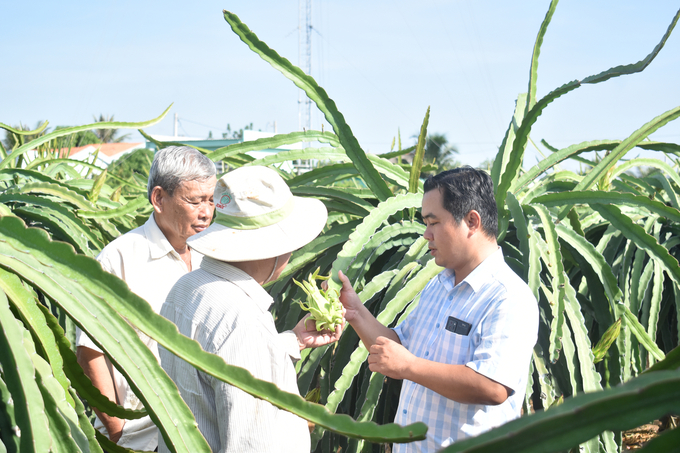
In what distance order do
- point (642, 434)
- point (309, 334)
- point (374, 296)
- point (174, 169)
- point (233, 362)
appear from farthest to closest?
1. point (642, 434)
2. point (374, 296)
3. point (174, 169)
4. point (309, 334)
5. point (233, 362)

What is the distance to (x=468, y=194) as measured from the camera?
1646 millimetres

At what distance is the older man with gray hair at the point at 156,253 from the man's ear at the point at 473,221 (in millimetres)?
1020

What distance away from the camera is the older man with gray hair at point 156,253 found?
5.97ft

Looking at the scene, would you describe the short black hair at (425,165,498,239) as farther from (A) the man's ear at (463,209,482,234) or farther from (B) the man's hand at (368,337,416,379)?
(B) the man's hand at (368,337,416,379)

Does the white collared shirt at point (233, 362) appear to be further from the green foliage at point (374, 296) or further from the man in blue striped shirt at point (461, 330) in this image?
the man in blue striped shirt at point (461, 330)

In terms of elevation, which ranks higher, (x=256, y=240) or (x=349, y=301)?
(x=256, y=240)

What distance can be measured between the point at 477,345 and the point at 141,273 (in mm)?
1191

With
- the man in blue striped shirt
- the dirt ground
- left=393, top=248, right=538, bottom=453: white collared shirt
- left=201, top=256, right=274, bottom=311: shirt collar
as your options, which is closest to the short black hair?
the man in blue striped shirt

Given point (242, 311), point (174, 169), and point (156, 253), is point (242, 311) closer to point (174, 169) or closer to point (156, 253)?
point (156, 253)

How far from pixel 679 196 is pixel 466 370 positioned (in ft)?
7.69

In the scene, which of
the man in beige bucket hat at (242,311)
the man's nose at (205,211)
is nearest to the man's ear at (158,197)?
the man's nose at (205,211)

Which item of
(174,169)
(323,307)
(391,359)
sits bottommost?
(391,359)

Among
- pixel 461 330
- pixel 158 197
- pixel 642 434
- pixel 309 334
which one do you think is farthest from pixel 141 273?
pixel 642 434

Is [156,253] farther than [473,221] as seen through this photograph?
Yes
